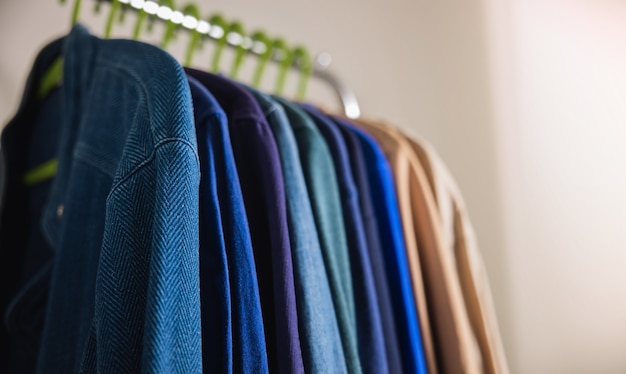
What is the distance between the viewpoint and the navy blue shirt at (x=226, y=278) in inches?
13.4

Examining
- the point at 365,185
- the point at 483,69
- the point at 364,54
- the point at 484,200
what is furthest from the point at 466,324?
the point at 364,54

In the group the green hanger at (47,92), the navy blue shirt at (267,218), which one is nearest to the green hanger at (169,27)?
the green hanger at (47,92)

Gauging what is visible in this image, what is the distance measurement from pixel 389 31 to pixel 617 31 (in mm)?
538

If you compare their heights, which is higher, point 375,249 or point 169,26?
point 169,26

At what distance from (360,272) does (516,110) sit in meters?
0.64

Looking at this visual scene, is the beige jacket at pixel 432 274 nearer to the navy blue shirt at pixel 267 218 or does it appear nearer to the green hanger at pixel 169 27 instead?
the navy blue shirt at pixel 267 218

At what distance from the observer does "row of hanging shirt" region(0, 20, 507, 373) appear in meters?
0.33

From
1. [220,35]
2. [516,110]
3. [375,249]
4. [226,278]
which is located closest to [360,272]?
[375,249]

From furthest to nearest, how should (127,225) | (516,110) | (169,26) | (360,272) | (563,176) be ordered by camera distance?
(516,110), (563,176), (169,26), (360,272), (127,225)

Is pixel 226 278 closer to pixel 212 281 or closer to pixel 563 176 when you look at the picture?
pixel 212 281

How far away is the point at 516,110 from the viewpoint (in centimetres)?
95

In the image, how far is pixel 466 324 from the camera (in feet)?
1.90

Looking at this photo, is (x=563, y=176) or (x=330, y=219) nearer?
(x=330, y=219)

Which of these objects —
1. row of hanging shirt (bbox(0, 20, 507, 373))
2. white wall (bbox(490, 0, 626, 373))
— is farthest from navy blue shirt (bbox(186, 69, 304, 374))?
white wall (bbox(490, 0, 626, 373))
